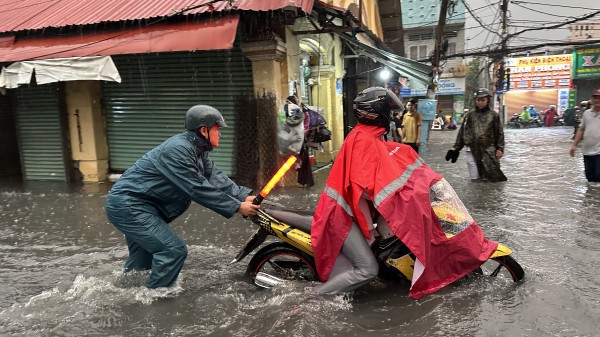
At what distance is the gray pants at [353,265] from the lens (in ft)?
9.95

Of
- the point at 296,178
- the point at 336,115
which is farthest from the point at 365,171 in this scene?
the point at 336,115

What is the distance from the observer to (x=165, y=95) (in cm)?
871

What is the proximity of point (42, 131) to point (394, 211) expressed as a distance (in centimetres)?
924

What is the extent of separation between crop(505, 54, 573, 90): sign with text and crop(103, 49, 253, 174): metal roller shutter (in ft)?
87.3

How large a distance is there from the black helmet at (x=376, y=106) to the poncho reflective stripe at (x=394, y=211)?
0.06 metres

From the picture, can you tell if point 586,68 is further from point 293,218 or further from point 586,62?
point 293,218

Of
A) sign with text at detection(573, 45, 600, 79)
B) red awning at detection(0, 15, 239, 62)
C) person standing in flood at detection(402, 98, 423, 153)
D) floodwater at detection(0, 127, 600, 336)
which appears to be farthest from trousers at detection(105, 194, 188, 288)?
sign with text at detection(573, 45, 600, 79)

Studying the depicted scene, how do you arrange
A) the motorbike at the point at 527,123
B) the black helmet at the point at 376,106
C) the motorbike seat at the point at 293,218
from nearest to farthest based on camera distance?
the black helmet at the point at 376,106 → the motorbike seat at the point at 293,218 → the motorbike at the point at 527,123

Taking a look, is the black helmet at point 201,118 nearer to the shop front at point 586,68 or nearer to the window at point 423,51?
the shop front at point 586,68

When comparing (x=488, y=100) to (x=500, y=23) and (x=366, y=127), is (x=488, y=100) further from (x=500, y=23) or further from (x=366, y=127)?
(x=500, y=23)

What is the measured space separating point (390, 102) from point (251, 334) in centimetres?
181

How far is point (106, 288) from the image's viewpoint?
12.1 ft

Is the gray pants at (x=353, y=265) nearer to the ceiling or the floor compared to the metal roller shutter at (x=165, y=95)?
nearer to the floor

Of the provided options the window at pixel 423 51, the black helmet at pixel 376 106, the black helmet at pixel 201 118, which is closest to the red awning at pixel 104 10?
the black helmet at pixel 201 118
